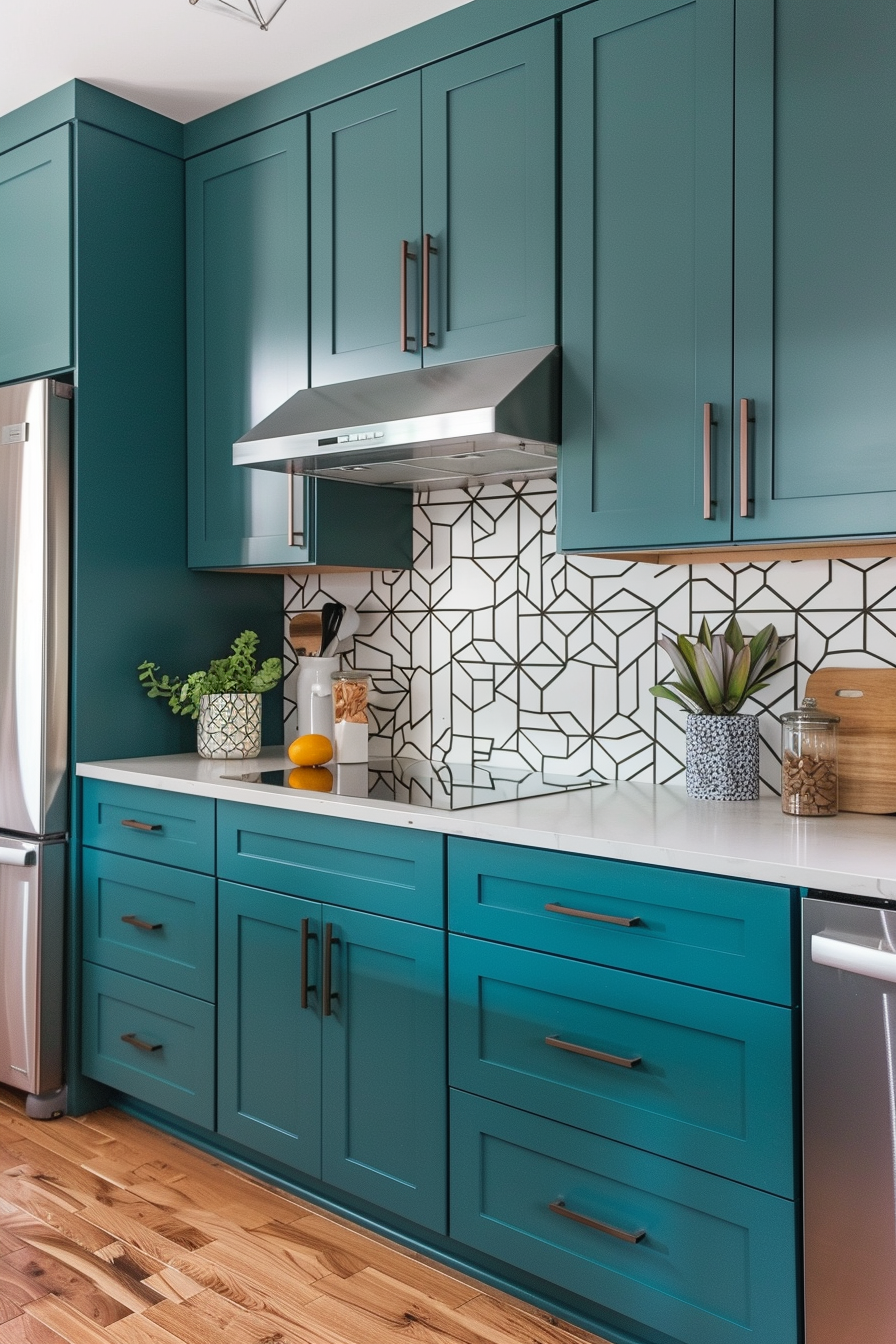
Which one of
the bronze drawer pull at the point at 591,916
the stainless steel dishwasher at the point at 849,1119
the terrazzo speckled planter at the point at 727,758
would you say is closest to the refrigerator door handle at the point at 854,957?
the stainless steel dishwasher at the point at 849,1119

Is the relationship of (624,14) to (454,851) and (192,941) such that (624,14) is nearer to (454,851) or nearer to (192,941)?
(454,851)

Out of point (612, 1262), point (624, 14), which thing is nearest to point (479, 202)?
point (624, 14)

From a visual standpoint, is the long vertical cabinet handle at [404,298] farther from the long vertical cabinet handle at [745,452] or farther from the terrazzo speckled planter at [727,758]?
the terrazzo speckled planter at [727,758]

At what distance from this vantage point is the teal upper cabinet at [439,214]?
2311mm

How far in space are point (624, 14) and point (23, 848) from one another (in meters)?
2.32

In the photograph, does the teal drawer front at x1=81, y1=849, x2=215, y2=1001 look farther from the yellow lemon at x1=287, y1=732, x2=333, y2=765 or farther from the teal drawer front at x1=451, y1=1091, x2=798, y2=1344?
the teal drawer front at x1=451, y1=1091, x2=798, y2=1344

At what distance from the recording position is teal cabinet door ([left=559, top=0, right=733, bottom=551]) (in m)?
2.05

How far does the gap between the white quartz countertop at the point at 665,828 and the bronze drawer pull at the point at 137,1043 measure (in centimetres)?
64

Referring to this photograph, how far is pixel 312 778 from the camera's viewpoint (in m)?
2.59

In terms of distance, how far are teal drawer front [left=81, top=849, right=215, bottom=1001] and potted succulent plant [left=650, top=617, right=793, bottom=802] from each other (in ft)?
3.73

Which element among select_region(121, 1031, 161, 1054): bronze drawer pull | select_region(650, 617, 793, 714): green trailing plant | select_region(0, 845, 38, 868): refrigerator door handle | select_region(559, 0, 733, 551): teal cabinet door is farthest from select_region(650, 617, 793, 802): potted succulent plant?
select_region(0, 845, 38, 868): refrigerator door handle

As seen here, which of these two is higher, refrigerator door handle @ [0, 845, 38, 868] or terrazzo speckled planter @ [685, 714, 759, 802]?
terrazzo speckled planter @ [685, 714, 759, 802]

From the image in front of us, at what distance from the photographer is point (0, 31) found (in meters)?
2.59

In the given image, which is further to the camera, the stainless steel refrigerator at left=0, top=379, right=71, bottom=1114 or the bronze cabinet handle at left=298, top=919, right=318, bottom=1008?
the stainless steel refrigerator at left=0, top=379, right=71, bottom=1114
